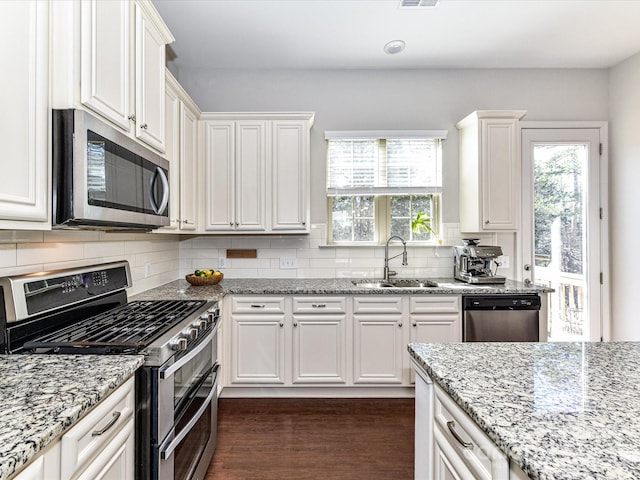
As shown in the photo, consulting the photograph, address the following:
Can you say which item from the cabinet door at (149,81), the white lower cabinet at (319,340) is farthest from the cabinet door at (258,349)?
the cabinet door at (149,81)

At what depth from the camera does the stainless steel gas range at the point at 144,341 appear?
1.28m

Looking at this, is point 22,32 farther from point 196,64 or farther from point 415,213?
point 415,213

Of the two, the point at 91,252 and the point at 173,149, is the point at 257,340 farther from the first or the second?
the point at 173,149

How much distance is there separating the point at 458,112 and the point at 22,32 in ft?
10.9

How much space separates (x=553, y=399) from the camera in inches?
35.0

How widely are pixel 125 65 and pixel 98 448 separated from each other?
154 centimetres

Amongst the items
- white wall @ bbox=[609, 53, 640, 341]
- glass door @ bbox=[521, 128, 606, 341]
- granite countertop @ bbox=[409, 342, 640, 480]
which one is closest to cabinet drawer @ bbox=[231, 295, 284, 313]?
granite countertop @ bbox=[409, 342, 640, 480]

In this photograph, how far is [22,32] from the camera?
1.07 m

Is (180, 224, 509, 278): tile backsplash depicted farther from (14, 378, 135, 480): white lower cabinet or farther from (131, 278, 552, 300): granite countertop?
(14, 378, 135, 480): white lower cabinet

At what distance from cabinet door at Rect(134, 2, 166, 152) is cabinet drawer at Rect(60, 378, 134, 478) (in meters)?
1.21

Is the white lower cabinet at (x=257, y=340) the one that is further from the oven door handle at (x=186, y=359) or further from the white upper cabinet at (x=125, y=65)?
the white upper cabinet at (x=125, y=65)

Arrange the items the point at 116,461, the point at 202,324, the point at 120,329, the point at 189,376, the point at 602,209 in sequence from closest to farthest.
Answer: the point at 116,461
the point at 120,329
the point at 189,376
the point at 202,324
the point at 602,209

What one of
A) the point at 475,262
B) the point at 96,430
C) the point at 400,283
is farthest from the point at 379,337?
the point at 96,430

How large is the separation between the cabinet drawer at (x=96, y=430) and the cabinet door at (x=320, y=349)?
5.44 ft
